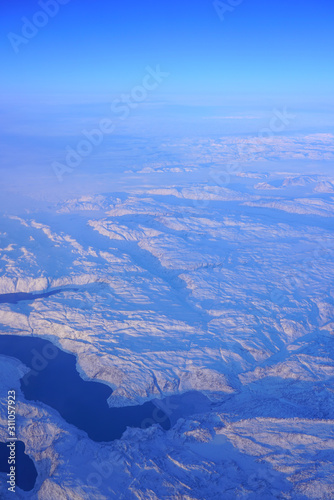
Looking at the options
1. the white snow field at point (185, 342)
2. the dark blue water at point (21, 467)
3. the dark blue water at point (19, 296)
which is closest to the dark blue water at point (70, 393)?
the white snow field at point (185, 342)

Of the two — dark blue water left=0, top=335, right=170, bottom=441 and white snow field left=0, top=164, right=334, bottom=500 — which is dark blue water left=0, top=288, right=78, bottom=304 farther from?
dark blue water left=0, top=335, right=170, bottom=441


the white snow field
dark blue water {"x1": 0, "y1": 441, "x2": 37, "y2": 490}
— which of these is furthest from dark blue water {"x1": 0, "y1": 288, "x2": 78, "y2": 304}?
dark blue water {"x1": 0, "y1": 441, "x2": 37, "y2": 490}

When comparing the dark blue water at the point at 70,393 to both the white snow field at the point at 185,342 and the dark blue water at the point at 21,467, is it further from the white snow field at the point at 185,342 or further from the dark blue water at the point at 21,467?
the dark blue water at the point at 21,467

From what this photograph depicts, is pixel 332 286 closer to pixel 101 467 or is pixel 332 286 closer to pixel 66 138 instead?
pixel 101 467

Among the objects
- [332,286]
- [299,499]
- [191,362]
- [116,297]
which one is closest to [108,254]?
[116,297]

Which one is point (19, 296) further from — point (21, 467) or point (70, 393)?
point (21, 467)

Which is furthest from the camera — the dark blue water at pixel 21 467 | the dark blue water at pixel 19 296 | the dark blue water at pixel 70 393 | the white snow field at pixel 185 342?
the dark blue water at pixel 19 296
